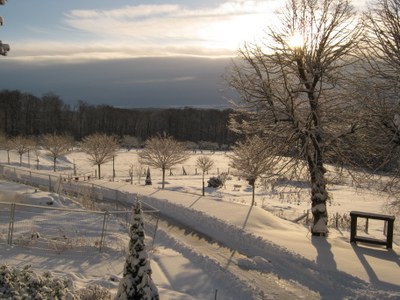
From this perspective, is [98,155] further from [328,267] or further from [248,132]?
[328,267]

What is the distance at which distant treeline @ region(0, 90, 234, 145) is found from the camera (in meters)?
118

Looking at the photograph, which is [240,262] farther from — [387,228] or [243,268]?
[387,228]

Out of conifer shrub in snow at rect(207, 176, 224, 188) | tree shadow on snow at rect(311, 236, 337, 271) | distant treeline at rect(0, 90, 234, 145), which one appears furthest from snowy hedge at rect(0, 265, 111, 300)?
distant treeline at rect(0, 90, 234, 145)

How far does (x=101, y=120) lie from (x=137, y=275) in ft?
432

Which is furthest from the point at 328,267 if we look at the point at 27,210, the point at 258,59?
the point at 27,210

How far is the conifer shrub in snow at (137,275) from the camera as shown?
6863mm

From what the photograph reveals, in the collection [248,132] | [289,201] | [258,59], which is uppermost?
[258,59]

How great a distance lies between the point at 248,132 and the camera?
658 inches

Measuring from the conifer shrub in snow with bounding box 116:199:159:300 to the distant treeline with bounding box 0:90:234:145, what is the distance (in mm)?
110773

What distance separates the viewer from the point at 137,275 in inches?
275

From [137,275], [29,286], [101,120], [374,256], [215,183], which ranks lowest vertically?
[215,183]

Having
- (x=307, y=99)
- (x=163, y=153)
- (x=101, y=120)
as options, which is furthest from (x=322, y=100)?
(x=101, y=120)

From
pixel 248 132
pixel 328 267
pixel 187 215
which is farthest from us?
pixel 187 215

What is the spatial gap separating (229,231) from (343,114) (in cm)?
587
